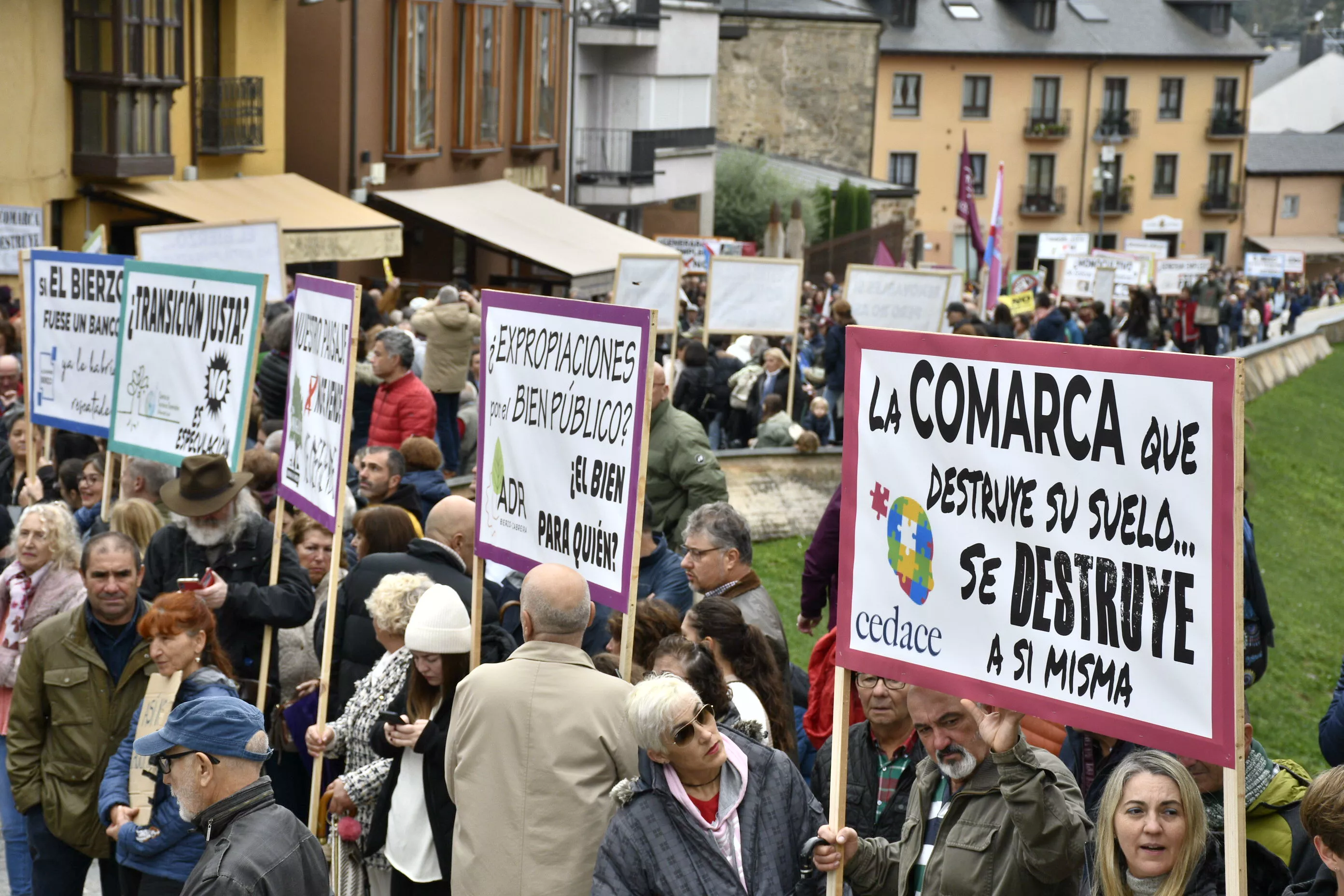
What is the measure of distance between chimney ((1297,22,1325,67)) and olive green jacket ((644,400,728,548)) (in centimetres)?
8525

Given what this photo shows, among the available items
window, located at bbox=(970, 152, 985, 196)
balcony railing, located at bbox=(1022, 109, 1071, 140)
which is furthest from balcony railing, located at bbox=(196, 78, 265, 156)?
balcony railing, located at bbox=(1022, 109, 1071, 140)

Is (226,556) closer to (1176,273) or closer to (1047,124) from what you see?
(1176,273)

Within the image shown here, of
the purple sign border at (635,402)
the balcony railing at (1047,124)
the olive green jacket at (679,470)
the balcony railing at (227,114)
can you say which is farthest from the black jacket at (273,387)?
the balcony railing at (1047,124)

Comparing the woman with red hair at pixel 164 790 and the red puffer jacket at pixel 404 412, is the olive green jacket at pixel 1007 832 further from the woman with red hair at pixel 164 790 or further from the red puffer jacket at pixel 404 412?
the red puffer jacket at pixel 404 412

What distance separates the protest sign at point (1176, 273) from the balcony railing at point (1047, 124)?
32894 millimetres

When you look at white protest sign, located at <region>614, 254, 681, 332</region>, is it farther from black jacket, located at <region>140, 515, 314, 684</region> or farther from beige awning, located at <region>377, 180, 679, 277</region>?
beige awning, located at <region>377, 180, 679, 277</region>

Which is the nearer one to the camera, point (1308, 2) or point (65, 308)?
point (65, 308)

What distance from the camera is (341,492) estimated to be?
6.93 meters

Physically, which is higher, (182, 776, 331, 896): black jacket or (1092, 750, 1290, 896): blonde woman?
(1092, 750, 1290, 896): blonde woman

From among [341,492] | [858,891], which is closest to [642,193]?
[341,492]

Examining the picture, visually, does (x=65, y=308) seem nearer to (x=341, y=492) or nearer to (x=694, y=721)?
(x=341, y=492)

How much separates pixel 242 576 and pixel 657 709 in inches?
134

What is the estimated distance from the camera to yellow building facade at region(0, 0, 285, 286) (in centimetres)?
1989

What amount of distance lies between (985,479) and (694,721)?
1009mm
